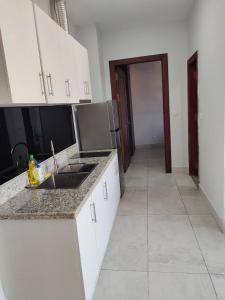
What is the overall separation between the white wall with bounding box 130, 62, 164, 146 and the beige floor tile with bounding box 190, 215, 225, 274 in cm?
409

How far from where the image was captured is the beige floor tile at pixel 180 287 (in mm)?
1641

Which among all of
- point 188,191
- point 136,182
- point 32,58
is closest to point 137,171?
point 136,182

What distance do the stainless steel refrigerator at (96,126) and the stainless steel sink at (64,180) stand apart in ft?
3.69

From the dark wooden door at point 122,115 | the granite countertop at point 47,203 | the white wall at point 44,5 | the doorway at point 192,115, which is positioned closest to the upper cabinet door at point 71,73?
the white wall at point 44,5

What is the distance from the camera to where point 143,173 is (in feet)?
14.6

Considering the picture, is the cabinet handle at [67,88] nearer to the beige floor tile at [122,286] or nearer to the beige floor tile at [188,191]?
the beige floor tile at [122,286]

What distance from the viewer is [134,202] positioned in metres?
3.20

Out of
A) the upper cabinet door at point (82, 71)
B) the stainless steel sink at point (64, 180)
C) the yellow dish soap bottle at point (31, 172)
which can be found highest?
the upper cabinet door at point (82, 71)

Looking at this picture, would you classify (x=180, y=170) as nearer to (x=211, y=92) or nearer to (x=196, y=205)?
(x=196, y=205)

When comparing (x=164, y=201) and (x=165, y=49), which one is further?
(x=165, y=49)

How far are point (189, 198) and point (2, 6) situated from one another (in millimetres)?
3021

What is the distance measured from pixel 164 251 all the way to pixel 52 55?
2.09 m

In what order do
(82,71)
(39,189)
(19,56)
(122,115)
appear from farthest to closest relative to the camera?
(122,115), (82,71), (39,189), (19,56)

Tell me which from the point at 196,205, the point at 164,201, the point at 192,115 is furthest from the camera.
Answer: the point at 192,115
